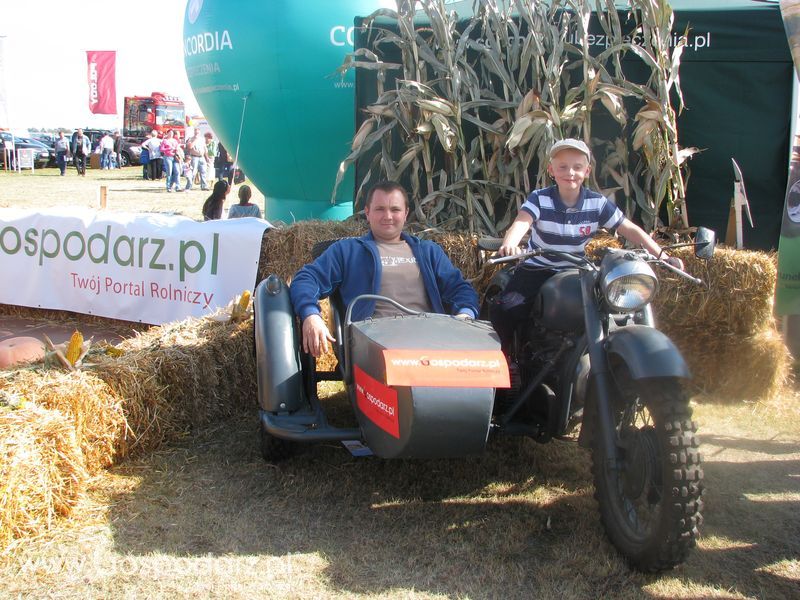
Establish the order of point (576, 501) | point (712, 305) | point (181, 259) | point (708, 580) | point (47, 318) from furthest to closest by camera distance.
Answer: point (47, 318) → point (181, 259) → point (712, 305) → point (576, 501) → point (708, 580)

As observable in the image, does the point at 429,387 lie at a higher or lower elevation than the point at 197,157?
lower

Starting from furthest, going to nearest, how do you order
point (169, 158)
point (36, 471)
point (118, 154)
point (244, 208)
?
1. point (118, 154)
2. point (169, 158)
3. point (244, 208)
4. point (36, 471)

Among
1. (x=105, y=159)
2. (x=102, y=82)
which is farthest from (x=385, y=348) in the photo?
(x=105, y=159)

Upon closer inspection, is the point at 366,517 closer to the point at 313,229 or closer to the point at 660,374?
the point at 660,374

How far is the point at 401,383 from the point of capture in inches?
99.7

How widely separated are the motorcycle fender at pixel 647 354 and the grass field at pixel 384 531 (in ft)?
2.41

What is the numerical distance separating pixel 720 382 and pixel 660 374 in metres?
2.63

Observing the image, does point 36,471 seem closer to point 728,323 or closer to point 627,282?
point 627,282

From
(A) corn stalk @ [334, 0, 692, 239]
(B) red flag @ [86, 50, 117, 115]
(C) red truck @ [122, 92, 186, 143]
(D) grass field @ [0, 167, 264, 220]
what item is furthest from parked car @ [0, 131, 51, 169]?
(A) corn stalk @ [334, 0, 692, 239]

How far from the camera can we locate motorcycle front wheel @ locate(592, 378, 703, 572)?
93.5 inches

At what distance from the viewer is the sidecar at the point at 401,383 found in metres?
2.57

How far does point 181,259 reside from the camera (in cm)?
595

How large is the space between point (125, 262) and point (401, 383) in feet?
14.2

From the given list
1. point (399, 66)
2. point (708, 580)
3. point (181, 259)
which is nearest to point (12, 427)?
point (708, 580)
